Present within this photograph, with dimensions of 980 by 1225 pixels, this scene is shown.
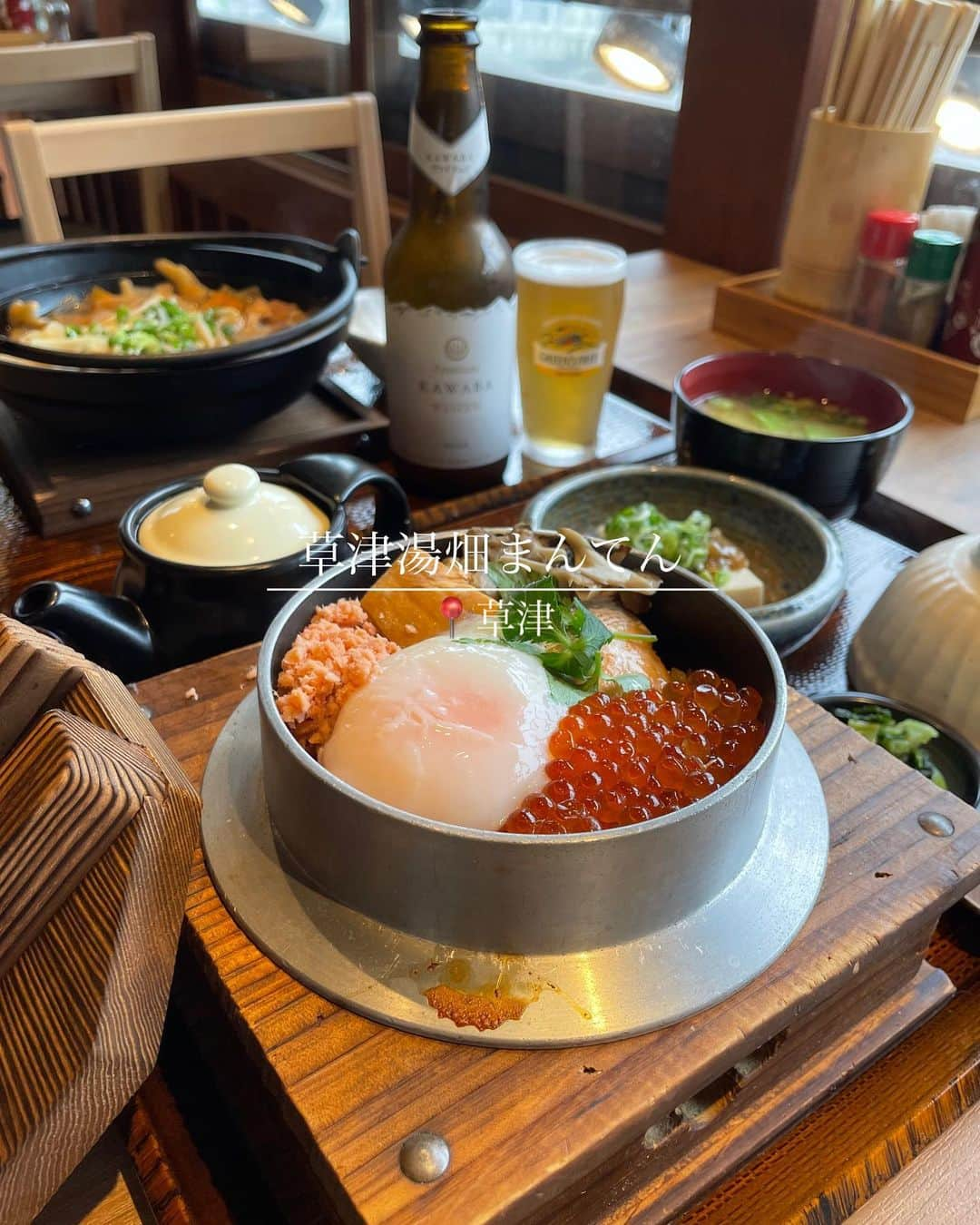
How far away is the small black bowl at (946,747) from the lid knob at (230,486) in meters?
0.68

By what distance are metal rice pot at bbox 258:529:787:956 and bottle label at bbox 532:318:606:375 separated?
2.68 feet

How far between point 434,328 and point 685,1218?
3.63ft

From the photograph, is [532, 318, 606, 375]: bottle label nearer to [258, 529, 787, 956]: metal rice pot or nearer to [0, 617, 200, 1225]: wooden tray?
[258, 529, 787, 956]: metal rice pot

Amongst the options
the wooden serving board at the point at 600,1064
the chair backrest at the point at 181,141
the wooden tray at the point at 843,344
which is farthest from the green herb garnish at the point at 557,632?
the chair backrest at the point at 181,141

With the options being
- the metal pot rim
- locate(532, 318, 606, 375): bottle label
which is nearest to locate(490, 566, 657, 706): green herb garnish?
the metal pot rim

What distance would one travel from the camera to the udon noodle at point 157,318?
1.45 metres

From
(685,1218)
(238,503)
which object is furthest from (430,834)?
(238,503)

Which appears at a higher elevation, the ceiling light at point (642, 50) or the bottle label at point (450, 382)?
the ceiling light at point (642, 50)

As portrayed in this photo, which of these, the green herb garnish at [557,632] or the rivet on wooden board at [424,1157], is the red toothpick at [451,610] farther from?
the rivet on wooden board at [424,1157]

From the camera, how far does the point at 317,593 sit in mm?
889

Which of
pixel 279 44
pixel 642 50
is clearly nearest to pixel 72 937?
pixel 642 50

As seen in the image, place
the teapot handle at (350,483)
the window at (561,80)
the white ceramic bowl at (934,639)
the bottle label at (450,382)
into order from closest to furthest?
the white ceramic bowl at (934,639)
the teapot handle at (350,483)
the bottle label at (450,382)
the window at (561,80)

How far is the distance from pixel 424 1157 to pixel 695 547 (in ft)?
2.68

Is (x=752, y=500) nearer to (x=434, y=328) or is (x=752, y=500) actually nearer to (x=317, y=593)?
(x=434, y=328)
